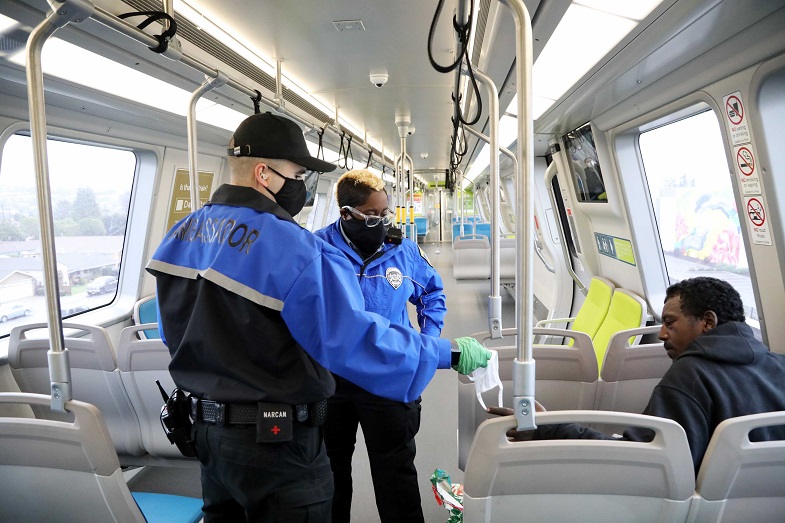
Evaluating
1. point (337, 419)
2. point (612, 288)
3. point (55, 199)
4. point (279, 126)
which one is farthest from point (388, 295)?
point (55, 199)

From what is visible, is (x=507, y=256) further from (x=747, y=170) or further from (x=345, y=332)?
(x=345, y=332)

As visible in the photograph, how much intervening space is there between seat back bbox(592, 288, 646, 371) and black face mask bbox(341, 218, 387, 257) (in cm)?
200

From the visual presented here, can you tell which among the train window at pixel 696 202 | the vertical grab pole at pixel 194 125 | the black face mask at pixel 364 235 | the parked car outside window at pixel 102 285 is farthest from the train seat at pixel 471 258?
the vertical grab pole at pixel 194 125

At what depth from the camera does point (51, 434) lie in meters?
1.65

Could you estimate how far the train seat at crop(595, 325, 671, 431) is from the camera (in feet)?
8.52

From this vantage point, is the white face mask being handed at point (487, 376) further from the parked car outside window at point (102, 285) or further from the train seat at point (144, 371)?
the parked car outside window at point (102, 285)

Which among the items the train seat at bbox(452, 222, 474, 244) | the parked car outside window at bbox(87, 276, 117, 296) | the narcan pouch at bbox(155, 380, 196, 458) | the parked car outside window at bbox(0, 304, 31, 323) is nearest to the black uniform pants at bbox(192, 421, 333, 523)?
the narcan pouch at bbox(155, 380, 196, 458)

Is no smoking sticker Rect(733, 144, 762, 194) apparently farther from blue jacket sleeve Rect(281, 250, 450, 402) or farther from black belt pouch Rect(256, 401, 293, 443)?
black belt pouch Rect(256, 401, 293, 443)

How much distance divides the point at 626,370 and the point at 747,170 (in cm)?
110

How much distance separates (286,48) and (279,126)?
1880mm

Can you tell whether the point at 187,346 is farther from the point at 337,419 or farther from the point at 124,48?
the point at 124,48

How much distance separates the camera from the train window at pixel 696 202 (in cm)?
301

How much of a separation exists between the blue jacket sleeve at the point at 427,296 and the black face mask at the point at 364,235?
254mm

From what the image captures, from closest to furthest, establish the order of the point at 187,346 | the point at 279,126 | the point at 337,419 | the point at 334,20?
the point at 187,346 < the point at 279,126 < the point at 337,419 < the point at 334,20
